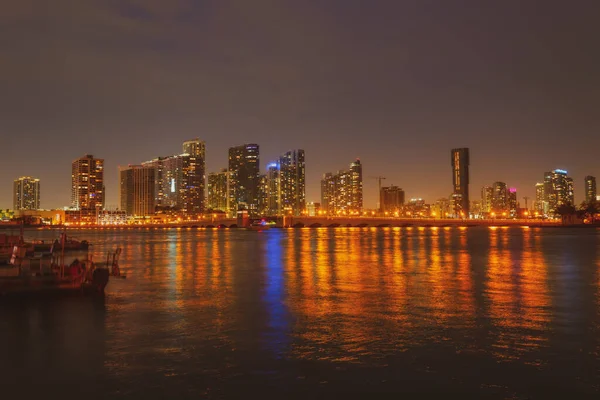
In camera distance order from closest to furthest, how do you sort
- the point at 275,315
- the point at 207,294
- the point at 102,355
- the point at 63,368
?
Answer: the point at 63,368
the point at 102,355
the point at 275,315
the point at 207,294

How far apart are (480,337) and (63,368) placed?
1185cm

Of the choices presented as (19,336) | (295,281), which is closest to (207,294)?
(295,281)

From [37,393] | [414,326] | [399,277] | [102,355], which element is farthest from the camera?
[399,277]

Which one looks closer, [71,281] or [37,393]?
[37,393]

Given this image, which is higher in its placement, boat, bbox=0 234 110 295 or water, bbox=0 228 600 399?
boat, bbox=0 234 110 295

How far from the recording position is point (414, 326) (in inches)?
691

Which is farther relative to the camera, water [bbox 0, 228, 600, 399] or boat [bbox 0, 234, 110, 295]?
boat [bbox 0, 234, 110, 295]

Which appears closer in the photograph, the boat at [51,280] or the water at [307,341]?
the water at [307,341]

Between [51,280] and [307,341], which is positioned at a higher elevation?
[51,280]

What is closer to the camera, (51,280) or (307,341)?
(307,341)

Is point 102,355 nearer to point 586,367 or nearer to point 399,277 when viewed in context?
point 586,367

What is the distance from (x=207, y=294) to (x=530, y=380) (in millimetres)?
17078

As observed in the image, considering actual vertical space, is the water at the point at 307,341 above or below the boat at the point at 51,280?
below

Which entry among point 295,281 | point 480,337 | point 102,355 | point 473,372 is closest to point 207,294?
point 295,281
